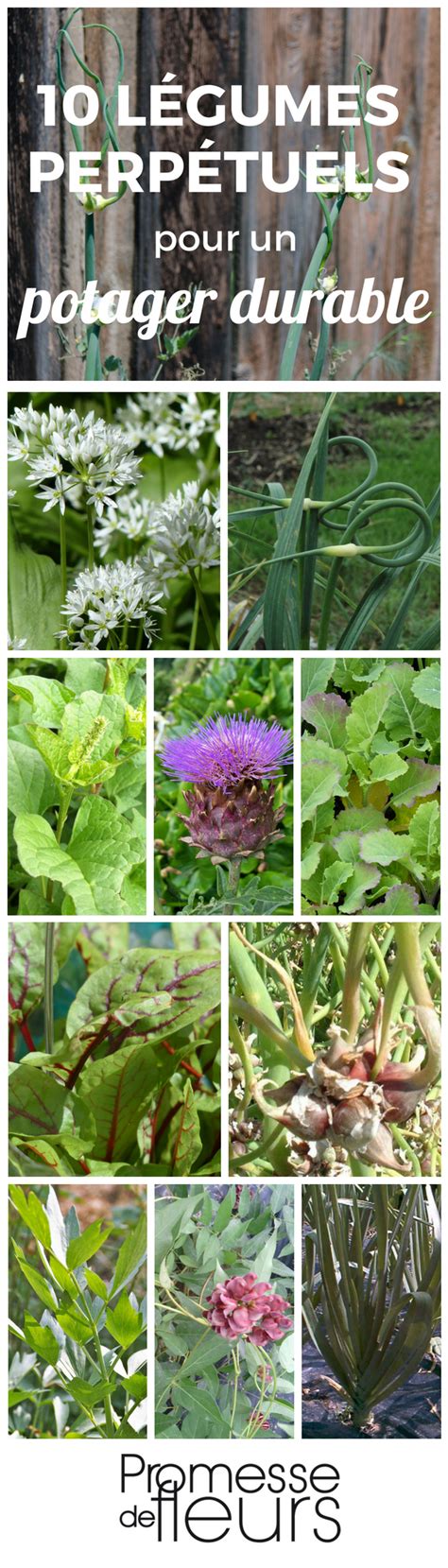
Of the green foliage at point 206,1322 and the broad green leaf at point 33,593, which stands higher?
the broad green leaf at point 33,593

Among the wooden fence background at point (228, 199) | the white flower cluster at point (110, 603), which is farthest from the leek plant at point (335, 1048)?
the wooden fence background at point (228, 199)

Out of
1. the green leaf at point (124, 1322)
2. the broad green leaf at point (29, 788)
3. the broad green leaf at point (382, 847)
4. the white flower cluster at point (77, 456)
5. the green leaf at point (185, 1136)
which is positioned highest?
the white flower cluster at point (77, 456)

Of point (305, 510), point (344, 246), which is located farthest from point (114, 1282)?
point (344, 246)

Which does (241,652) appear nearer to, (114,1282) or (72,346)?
(72,346)

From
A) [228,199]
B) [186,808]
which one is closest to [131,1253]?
[186,808]

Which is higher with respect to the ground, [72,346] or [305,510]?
[72,346]

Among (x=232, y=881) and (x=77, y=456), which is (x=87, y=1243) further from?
(x=77, y=456)

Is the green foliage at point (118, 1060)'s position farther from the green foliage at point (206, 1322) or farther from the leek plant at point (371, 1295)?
the leek plant at point (371, 1295)
